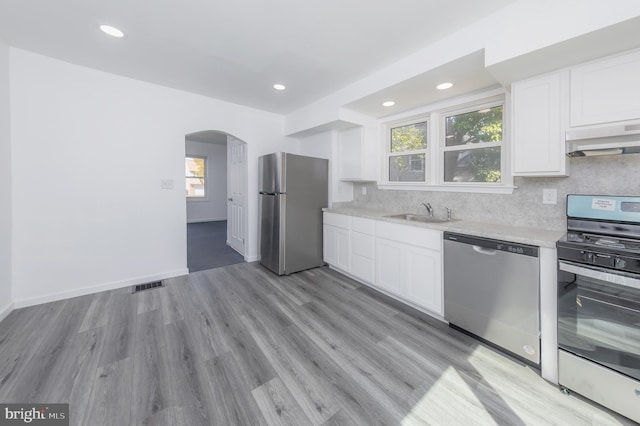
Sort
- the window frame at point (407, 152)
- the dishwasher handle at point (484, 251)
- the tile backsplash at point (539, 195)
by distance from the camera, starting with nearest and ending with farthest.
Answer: the tile backsplash at point (539, 195) → the dishwasher handle at point (484, 251) → the window frame at point (407, 152)

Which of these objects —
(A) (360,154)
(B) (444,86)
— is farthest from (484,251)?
(A) (360,154)

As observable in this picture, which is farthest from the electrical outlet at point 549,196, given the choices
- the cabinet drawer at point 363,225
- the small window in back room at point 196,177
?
the small window in back room at point 196,177

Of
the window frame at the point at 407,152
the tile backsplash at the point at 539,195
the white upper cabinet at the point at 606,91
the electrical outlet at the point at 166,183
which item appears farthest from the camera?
the electrical outlet at the point at 166,183

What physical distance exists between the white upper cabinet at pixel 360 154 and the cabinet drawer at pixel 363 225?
759 millimetres

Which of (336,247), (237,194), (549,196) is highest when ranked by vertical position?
(237,194)

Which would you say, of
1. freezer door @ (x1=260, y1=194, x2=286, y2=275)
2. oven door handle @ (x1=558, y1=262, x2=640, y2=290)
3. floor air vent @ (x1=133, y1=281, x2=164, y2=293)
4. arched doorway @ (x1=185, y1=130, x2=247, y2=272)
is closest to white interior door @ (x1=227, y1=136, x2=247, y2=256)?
arched doorway @ (x1=185, y1=130, x2=247, y2=272)

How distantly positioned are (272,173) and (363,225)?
1.52 m

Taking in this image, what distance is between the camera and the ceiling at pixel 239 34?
187 centimetres

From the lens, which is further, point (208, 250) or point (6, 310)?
point (208, 250)

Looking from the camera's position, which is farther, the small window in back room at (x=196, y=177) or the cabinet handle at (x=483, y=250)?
the small window in back room at (x=196, y=177)

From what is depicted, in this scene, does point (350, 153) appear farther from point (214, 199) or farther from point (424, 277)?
point (214, 199)

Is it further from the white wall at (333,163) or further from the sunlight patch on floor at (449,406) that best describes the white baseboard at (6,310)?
the white wall at (333,163)

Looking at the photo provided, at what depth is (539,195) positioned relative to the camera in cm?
224

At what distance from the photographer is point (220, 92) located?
11.6 ft
